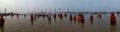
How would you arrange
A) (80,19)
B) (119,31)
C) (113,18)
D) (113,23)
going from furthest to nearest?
1. (80,19)
2. (113,23)
3. (113,18)
4. (119,31)

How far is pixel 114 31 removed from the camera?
21.4 m

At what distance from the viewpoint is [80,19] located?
34031 mm

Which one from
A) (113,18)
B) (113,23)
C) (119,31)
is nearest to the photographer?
(119,31)

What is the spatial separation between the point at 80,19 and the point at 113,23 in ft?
25.9

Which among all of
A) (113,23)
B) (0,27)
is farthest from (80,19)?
(0,27)

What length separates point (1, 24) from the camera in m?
26.5

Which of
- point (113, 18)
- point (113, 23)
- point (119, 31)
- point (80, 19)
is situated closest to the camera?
point (119, 31)

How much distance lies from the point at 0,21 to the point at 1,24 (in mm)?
715

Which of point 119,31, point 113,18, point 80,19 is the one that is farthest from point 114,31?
point 80,19

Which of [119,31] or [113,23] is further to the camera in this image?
[113,23]

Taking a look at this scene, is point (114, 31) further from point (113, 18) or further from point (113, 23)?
point (113, 23)

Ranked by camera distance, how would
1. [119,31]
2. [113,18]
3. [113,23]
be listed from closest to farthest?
[119,31] < [113,18] < [113,23]

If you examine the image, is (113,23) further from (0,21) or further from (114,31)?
(0,21)

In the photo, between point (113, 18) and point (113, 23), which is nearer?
point (113, 18)
